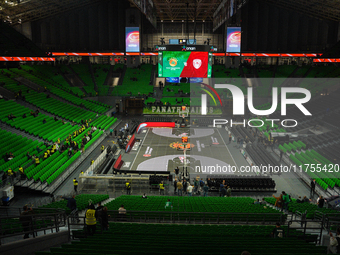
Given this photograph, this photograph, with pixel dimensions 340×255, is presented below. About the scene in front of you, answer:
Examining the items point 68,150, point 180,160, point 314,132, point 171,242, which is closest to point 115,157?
point 68,150

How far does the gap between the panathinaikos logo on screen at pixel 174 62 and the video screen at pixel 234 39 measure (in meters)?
22.1

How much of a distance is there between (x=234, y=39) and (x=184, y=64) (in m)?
22.7

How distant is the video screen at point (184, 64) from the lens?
75.7 ft

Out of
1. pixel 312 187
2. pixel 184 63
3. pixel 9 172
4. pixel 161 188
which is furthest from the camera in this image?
pixel 184 63

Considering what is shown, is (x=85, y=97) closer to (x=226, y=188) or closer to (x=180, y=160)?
(x=180, y=160)

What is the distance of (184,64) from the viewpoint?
23344mm

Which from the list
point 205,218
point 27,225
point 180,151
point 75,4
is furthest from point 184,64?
point 75,4

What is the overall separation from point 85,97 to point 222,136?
84.1 feet

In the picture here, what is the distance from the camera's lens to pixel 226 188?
63.8 feet

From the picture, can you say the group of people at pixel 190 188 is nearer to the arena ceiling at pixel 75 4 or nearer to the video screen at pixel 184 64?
the video screen at pixel 184 64

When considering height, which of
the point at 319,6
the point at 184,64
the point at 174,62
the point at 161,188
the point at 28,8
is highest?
the point at 319,6

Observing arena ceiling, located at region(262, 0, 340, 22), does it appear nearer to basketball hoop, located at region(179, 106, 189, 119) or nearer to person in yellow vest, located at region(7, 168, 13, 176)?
basketball hoop, located at region(179, 106, 189, 119)

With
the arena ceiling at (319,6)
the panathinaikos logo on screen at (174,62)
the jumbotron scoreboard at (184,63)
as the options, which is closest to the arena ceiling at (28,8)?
the jumbotron scoreboard at (184,63)

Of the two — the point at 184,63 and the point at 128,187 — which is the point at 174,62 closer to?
the point at 184,63
